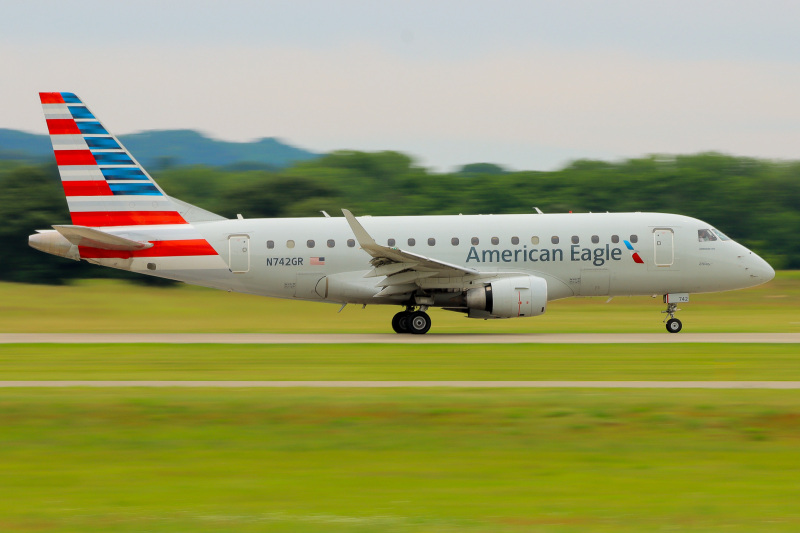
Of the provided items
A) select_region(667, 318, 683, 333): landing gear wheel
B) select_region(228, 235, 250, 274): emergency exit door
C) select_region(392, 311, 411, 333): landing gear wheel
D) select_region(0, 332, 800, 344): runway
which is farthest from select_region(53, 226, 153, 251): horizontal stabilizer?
select_region(667, 318, 683, 333): landing gear wheel

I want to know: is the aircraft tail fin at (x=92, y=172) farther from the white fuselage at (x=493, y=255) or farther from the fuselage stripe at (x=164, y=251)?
the fuselage stripe at (x=164, y=251)

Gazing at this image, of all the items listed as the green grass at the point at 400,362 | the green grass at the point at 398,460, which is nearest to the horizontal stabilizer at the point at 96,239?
the green grass at the point at 400,362

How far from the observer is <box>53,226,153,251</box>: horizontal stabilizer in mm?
28469

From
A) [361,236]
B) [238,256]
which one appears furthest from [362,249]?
[238,256]

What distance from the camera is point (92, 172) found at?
30.1 m

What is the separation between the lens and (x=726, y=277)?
30.2 meters

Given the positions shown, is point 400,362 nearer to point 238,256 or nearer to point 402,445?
point 402,445

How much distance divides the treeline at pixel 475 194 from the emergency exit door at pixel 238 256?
21.8 metres

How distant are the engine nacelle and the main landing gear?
2027 mm

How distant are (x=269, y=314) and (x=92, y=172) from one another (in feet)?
30.1

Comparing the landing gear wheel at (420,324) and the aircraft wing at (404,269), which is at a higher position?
the aircraft wing at (404,269)

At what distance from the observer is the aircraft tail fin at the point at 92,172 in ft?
98.5

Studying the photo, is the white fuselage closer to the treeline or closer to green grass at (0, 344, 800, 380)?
green grass at (0, 344, 800, 380)

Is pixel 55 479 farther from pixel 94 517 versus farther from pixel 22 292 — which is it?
pixel 22 292
